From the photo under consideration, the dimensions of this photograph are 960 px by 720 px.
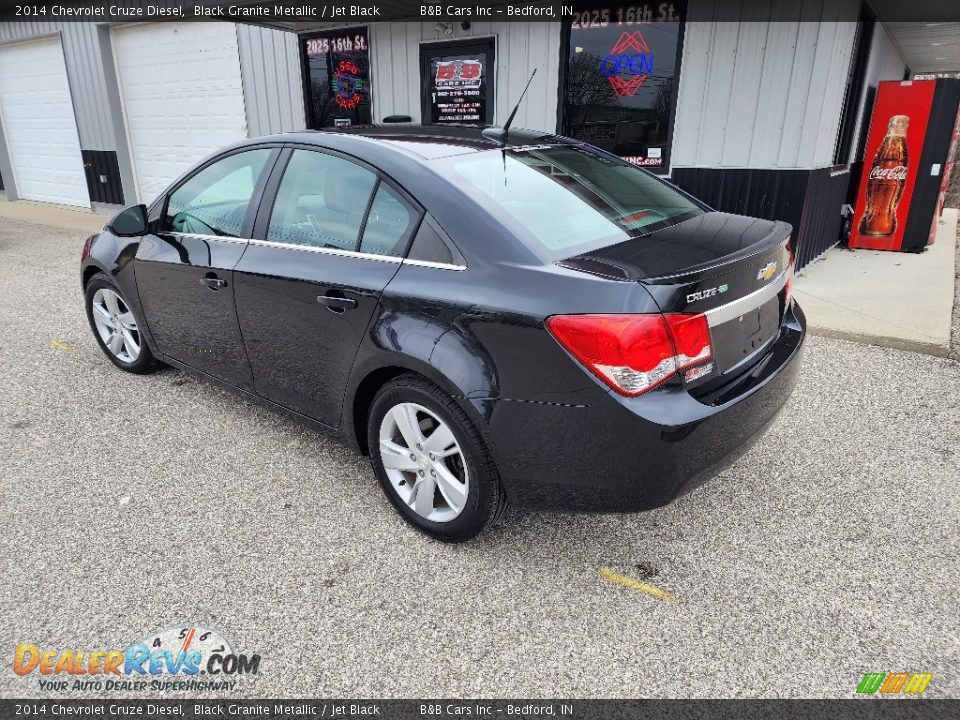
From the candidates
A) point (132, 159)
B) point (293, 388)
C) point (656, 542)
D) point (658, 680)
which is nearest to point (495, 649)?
point (658, 680)

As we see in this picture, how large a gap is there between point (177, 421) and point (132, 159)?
10042 millimetres

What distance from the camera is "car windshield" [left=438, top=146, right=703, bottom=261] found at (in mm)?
2322

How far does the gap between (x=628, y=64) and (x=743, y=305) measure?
529 cm

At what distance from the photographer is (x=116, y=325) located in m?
4.17

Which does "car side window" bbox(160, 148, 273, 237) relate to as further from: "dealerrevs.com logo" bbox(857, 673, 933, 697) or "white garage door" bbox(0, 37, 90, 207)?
"white garage door" bbox(0, 37, 90, 207)

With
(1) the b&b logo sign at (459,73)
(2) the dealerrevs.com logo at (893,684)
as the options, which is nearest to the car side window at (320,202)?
(2) the dealerrevs.com logo at (893,684)

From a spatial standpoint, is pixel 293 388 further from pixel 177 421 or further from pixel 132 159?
pixel 132 159

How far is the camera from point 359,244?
8.55 ft

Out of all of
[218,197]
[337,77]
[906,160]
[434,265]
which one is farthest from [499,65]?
[434,265]

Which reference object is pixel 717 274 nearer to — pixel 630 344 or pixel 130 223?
pixel 630 344

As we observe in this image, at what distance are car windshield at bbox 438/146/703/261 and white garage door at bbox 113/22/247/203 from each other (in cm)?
844

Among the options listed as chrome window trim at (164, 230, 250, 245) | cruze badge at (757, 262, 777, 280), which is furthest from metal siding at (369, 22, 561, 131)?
cruze badge at (757, 262, 777, 280)

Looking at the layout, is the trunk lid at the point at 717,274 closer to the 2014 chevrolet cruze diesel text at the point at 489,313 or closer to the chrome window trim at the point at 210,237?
the 2014 chevrolet cruze diesel text at the point at 489,313

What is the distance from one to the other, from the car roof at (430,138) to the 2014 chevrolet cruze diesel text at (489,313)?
0.02m
